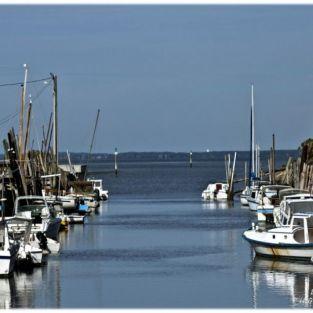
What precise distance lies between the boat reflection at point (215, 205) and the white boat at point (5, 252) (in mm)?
53682

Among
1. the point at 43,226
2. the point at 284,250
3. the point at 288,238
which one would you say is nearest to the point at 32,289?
the point at 284,250

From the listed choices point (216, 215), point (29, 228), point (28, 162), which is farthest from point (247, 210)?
point (29, 228)

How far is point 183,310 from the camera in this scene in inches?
1519

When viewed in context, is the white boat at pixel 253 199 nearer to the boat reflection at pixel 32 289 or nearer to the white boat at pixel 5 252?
the boat reflection at pixel 32 289

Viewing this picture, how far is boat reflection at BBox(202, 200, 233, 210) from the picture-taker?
9975cm

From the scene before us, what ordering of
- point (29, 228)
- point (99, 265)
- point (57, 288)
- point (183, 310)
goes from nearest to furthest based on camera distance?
point (183, 310)
point (57, 288)
point (29, 228)
point (99, 265)

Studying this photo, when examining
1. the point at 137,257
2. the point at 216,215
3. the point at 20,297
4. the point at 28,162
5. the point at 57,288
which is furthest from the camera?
the point at 216,215

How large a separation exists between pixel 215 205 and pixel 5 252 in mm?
60223

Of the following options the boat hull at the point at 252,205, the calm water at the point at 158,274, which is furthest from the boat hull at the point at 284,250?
the boat hull at the point at 252,205

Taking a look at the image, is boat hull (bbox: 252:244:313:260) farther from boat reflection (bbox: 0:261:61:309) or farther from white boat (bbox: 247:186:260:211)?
white boat (bbox: 247:186:260:211)

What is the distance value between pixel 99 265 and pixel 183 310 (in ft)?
45.6

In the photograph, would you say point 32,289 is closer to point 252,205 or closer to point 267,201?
point 267,201

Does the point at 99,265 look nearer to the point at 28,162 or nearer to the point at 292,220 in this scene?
the point at 292,220

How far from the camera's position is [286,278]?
1827 inches
